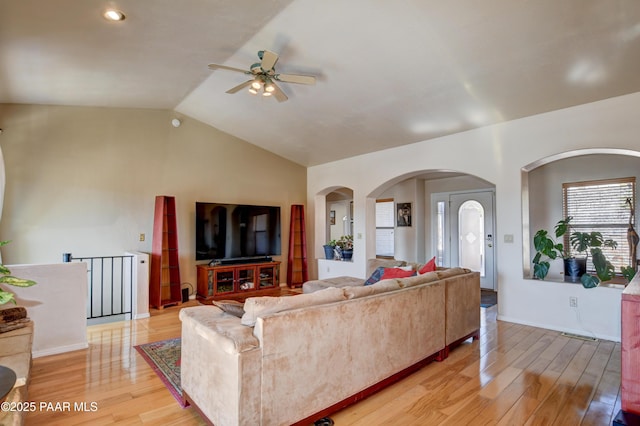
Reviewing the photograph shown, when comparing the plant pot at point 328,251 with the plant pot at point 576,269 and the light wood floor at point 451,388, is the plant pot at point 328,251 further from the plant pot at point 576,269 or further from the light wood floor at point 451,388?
the plant pot at point 576,269

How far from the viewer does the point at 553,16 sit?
2662 millimetres

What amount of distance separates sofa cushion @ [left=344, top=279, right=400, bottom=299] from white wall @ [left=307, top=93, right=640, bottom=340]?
8.46 feet

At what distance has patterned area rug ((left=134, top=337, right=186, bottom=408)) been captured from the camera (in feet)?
8.69

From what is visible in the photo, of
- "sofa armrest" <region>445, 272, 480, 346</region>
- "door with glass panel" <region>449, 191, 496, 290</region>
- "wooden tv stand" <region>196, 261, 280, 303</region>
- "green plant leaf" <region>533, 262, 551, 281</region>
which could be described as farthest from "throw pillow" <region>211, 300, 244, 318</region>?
"door with glass panel" <region>449, 191, 496, 290</region>

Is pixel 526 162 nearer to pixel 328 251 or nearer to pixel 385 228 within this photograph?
pixel 328 251

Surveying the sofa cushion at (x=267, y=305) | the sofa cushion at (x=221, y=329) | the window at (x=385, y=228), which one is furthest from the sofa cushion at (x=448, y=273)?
the window at (x=385, y=228)

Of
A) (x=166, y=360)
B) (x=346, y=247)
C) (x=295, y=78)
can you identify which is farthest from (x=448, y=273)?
(x=346, y=247)

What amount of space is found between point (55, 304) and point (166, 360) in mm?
1338

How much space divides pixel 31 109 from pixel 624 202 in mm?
8391

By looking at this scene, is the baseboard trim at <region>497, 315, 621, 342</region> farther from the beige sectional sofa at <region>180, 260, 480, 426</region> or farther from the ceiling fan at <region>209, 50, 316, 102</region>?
the ceiling fan at <region>209, 50, 316, 102</region>

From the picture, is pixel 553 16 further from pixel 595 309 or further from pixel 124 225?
pixel 124 225

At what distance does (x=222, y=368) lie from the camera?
187 centimetres

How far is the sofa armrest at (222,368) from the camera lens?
1.77 meters

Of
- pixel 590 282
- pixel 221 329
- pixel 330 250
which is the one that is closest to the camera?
pixel 221 329
